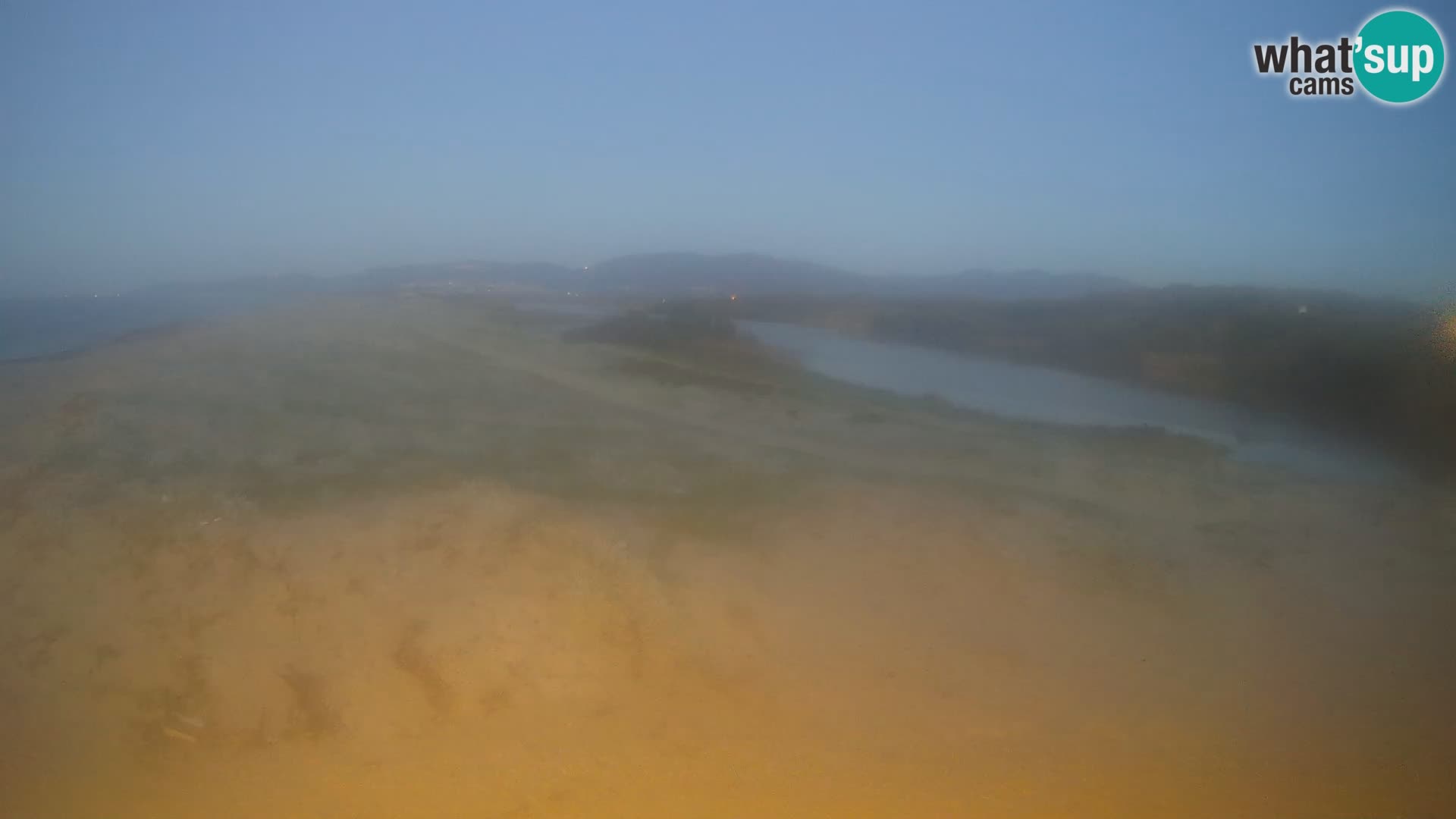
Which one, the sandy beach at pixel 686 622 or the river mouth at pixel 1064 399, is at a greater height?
the river mouth at pixel 1064 399

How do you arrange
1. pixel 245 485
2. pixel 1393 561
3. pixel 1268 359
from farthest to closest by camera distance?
pixel 1268 359 → pixel 245 485 → pixel 1393 561

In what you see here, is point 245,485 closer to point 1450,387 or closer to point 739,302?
point 739,302

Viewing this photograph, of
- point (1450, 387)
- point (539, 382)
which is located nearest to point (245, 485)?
point (539, 382)

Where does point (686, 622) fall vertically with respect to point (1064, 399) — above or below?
below

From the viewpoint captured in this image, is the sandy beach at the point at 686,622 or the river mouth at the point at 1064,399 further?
the river mouth at the point at 1064,399

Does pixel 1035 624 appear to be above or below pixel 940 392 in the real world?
below
